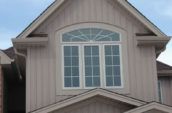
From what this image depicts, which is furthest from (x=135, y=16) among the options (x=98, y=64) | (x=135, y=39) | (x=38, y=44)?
(x=38, y=44)

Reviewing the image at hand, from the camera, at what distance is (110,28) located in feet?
60.8

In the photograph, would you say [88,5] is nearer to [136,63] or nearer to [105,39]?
[105,39]

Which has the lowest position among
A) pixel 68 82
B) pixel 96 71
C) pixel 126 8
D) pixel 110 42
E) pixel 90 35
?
pixel 68 82

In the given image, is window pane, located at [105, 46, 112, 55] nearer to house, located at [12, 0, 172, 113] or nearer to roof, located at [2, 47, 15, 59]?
house, located at [12, 0, 172, 113]

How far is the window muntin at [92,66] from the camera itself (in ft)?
58.7

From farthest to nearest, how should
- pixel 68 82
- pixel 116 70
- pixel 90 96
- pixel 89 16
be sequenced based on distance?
pixel 89 16 < pixel 116 70 < pixel 68 82 < pixel 90 96

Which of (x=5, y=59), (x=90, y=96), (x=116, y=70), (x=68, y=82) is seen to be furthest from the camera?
(x=5, y=59)

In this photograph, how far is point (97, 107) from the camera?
17.2m

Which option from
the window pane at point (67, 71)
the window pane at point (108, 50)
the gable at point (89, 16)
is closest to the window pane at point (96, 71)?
the window pane at point (108, 50)

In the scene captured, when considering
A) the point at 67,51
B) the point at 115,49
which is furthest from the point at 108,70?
the point at 67,51

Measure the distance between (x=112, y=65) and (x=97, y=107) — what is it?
187 cm

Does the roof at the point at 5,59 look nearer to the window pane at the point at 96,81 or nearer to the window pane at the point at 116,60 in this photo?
the window pane at the point at 96,81

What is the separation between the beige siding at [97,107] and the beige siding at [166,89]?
211 inches

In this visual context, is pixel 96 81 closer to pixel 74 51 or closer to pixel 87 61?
pixel 87 61
